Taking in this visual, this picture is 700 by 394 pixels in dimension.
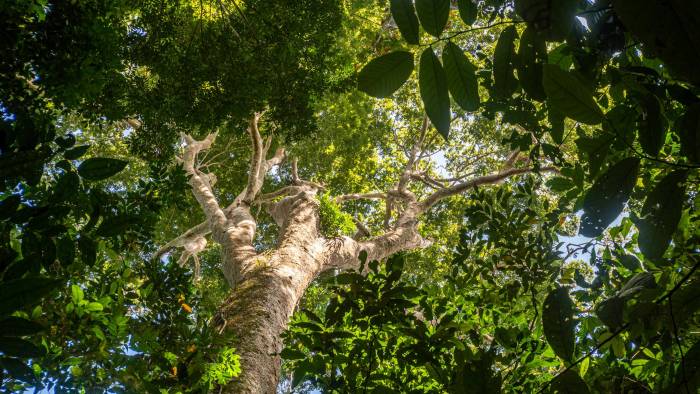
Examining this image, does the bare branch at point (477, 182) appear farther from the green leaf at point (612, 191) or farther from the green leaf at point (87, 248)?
the green leaf at point (612, 191)

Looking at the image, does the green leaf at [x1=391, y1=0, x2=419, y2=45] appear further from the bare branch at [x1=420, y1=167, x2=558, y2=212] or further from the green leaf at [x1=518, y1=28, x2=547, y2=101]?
the bare branch at [x1=420, y1=167, x2=558, y2=212]

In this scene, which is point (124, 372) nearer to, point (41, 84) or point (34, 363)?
point (34, 363)

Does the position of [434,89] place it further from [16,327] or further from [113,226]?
[113,226]

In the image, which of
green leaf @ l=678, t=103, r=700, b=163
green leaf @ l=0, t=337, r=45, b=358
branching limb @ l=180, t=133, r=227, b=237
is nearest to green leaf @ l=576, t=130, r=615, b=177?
green leaf @ l=678, t=103, r=700, b=163

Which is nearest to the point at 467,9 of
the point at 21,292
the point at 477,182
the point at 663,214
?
the point at 663,214

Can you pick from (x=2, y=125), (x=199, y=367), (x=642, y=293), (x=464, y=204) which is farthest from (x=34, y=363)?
(x=464, y=204)

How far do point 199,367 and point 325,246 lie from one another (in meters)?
4.48

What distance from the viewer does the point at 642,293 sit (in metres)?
1.09

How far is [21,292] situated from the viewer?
2.48 ft

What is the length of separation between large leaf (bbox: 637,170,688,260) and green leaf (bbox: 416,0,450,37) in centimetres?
52

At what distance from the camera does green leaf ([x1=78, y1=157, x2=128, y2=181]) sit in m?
1.34

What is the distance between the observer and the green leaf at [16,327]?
2.78 feet

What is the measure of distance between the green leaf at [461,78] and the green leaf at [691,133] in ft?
1.27

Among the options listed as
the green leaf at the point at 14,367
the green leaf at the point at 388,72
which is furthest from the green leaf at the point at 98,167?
the green leaf at the point at 388,72
